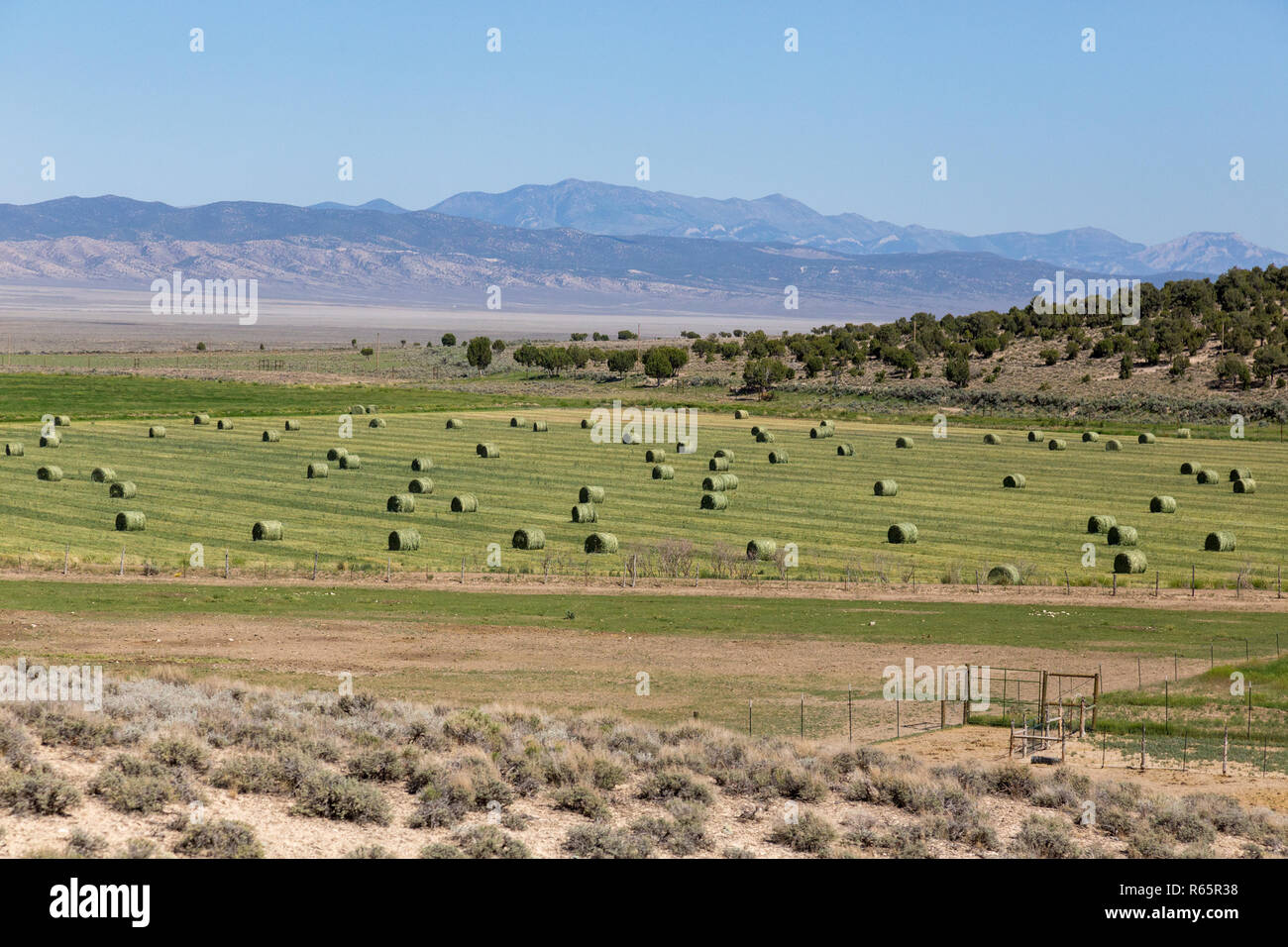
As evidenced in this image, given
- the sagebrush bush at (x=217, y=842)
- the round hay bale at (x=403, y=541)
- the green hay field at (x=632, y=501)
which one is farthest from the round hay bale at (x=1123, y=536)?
the sagebrush bush at (x=217, y=842)

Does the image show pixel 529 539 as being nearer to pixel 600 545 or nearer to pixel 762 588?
pixel 600 545

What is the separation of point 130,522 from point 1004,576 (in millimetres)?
31054

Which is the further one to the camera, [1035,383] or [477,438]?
[1035,383]

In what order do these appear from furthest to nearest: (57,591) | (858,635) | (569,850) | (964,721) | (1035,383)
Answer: (1035,383) < (57,591) < (858,635) < (964,721) < (569,850)

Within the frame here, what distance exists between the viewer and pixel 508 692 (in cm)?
3114

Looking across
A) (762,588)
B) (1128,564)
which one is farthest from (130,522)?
(1128,564)

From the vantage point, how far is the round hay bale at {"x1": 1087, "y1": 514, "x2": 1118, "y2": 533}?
56344mm

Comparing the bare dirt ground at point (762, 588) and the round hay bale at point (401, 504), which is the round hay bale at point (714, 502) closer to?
the round hay bale at point (401, 504)

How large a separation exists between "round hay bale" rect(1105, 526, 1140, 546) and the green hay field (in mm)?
606

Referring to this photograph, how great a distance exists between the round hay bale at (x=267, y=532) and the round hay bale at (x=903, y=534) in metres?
22.3

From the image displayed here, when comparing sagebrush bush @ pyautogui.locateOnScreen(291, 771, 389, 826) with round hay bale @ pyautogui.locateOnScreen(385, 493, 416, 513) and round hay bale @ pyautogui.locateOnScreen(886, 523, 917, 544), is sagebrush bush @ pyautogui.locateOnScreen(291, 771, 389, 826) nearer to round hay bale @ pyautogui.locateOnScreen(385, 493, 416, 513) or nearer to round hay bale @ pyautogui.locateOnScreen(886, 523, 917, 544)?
round hay bale @ pyautogui.locateOnScreen(886, 523, 917, 544)
